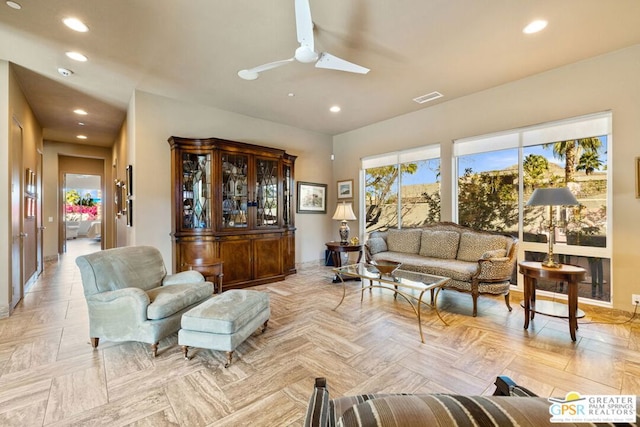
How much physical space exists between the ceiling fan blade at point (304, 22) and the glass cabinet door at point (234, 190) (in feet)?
8.42

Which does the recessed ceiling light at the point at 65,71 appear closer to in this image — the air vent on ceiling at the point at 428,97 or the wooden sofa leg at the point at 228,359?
the wooden sofa leg at the point at 228,359

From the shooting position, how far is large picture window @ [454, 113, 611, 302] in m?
3.44

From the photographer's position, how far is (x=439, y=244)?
14.4ft

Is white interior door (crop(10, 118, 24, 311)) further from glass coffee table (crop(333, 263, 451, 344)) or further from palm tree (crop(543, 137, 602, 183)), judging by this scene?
palm tree (crop(543, 137, 602, 183))

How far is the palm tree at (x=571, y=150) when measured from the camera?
3531 millimetres

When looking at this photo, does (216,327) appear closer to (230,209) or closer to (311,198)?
(230,209)

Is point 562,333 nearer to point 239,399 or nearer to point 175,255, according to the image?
point 239,399

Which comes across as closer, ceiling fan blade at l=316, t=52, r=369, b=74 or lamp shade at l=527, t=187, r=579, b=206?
ceiling fan blade at l=316, t=52, r=369, b=74

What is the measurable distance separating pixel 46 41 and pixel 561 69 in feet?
19.5

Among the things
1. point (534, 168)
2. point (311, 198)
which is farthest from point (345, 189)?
point (534, 168)

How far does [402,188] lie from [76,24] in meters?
5.02

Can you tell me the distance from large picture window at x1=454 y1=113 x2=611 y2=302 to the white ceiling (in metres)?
0.87

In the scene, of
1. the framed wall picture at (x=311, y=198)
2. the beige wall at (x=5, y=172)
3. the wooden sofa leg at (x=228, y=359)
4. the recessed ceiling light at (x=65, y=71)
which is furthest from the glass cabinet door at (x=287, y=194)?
the beige wall at (x=5, y=172)


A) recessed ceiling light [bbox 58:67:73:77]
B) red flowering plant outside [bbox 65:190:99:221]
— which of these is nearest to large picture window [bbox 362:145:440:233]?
recessed ceiling light [bbox 58:67:73:77]
